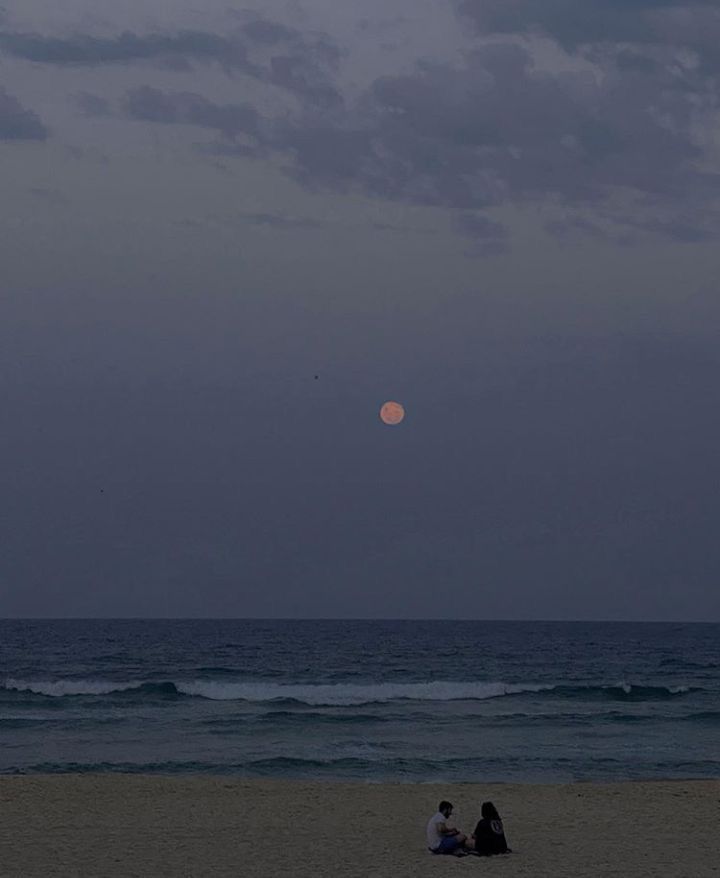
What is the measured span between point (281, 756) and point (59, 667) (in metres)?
33.8

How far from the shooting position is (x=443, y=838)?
13.1m

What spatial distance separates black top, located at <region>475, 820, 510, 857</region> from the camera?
12844mm

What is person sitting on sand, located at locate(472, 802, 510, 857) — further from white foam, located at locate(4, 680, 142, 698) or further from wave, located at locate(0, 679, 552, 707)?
white foam, located at locate(4, 680, 142, 698)

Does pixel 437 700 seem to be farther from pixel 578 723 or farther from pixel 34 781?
pixel 34 781

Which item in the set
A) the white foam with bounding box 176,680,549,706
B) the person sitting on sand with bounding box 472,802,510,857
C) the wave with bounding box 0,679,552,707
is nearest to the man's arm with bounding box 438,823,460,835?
the person sitting on sand with bounding box 472,802,510,857

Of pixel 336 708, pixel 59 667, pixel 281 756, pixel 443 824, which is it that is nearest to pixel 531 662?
A: pixel 59 667

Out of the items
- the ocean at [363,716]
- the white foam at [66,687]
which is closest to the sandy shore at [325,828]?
the ocean at [363,716]

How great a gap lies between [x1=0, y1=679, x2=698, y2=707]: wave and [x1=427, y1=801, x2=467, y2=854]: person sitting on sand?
2283 cm

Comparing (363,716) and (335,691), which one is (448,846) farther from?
(335,691)

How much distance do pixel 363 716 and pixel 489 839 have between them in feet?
65.0

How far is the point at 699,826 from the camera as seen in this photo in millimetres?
14844

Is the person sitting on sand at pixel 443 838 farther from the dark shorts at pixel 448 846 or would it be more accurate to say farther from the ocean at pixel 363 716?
the ocean at pixel 363 716

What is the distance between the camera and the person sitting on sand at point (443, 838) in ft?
42.6

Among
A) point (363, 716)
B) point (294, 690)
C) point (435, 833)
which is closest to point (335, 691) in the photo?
point (294, 690)
